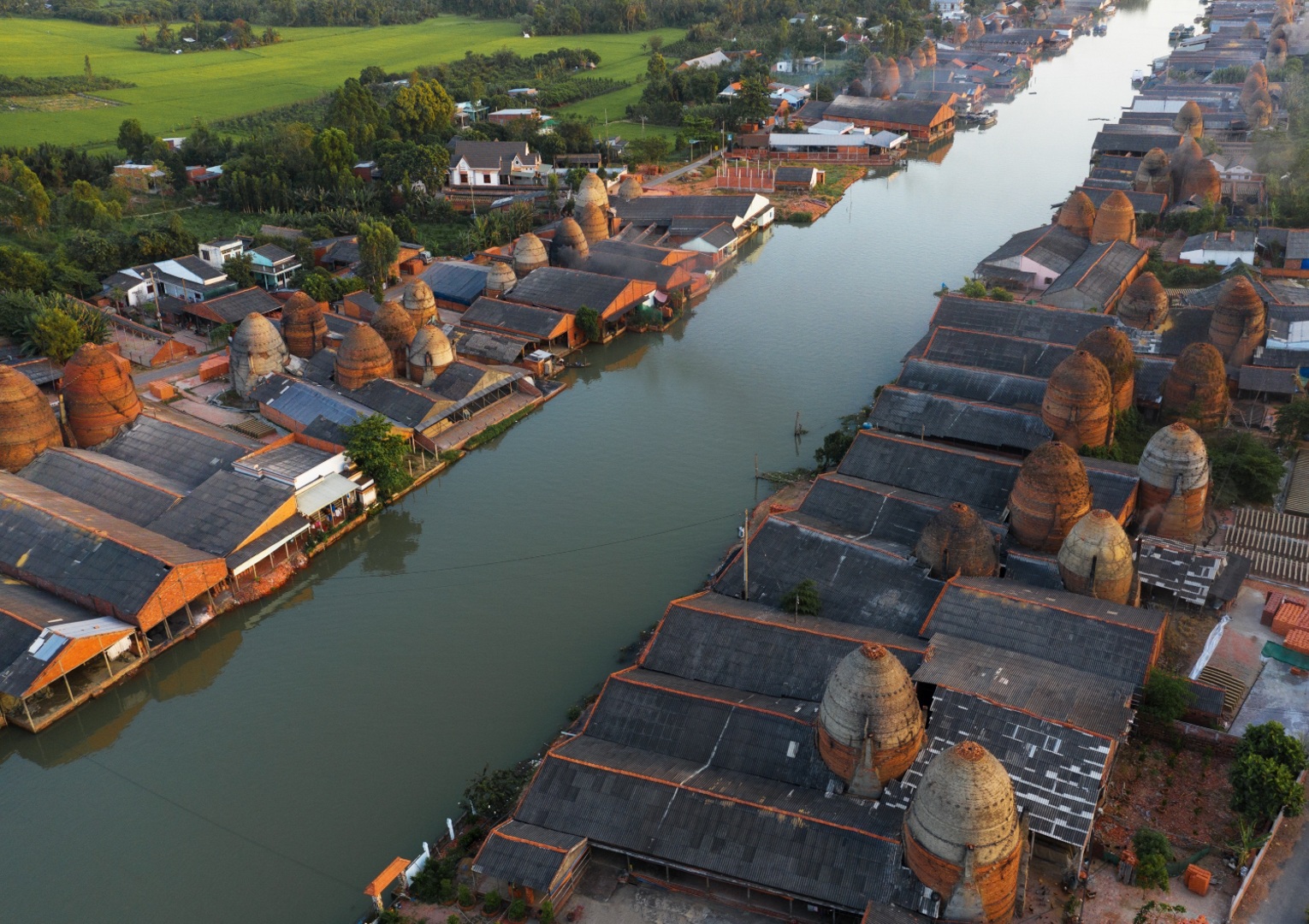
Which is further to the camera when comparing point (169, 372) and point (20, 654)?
point (169, 372)

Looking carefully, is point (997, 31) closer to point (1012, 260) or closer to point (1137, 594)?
point (1012, 260)

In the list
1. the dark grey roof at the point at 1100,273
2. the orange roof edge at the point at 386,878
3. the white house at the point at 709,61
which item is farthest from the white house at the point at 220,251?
the white house at the point at 709,61

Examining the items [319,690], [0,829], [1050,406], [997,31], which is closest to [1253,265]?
[1050,406]

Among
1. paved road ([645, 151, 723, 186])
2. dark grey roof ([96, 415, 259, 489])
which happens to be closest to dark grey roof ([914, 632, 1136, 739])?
dark grey roof ([96, 415, 259, 489])

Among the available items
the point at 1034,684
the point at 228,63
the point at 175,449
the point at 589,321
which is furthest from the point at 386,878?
the point at 228,63

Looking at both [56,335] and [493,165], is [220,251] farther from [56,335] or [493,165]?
[493,165]

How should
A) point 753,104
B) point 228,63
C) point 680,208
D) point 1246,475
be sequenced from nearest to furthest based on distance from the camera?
point 1246,475 → point 680,208 → point 753,104 → point 228,63

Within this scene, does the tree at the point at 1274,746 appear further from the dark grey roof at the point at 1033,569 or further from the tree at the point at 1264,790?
the dark grey roof at the point at 1033,569
